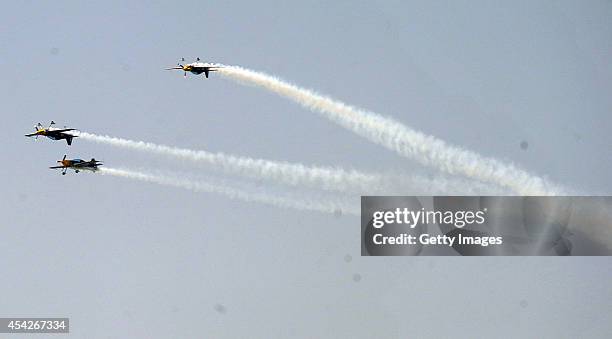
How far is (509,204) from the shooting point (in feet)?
289

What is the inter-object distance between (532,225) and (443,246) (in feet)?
31.9

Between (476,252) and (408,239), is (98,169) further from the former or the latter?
(476,252)

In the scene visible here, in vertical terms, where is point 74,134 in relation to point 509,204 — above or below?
above

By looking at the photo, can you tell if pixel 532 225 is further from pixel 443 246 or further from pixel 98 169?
pixel 98 169

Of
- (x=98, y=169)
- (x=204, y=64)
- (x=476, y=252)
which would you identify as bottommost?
(x=476, y=252)

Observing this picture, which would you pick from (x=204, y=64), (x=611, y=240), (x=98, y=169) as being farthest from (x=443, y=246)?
(x=98, y=169)

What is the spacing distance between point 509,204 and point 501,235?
393 cm

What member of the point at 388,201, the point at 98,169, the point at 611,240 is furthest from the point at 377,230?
the point at 98,169

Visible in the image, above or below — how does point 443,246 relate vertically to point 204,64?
below

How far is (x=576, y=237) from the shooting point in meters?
90.4

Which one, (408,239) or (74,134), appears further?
(74,134)

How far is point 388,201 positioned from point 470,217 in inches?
347

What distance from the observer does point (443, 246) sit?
90250 millimetres

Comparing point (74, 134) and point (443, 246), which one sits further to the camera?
point (74, 134)
